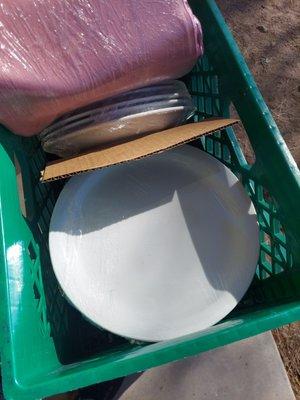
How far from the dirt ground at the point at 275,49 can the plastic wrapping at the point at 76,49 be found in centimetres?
74

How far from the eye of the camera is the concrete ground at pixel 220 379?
1.14 meters

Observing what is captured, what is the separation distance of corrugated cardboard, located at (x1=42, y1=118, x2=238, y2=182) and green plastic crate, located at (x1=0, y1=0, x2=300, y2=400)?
0.08 metres

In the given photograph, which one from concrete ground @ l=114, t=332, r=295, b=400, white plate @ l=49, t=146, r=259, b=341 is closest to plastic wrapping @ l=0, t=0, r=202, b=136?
white plate @ l=49, t=146, r=259, b=341

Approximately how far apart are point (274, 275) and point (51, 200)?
496 millimetres

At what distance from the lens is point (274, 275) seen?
0.84 metres

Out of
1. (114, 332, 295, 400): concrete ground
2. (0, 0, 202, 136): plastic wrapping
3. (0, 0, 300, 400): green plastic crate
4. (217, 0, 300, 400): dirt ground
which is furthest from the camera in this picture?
(217, 0, 300, 400): dirt ground

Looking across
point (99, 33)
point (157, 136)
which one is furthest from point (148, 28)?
point (157, 136)

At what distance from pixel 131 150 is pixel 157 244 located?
8.6 inches

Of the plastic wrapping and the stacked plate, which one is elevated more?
the plastic wrapping

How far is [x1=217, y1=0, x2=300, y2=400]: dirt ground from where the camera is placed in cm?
149

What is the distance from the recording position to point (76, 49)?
0.79m

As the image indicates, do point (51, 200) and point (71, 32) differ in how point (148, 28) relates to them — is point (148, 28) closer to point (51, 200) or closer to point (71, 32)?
point (71, 32)

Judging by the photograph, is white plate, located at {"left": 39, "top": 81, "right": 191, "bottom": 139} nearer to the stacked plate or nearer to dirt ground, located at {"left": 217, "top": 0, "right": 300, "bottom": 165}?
the stacked plate

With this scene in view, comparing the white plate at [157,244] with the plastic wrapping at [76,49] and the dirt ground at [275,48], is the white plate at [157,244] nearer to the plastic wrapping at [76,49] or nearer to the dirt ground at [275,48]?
the plastic wrapping at [76,49]
